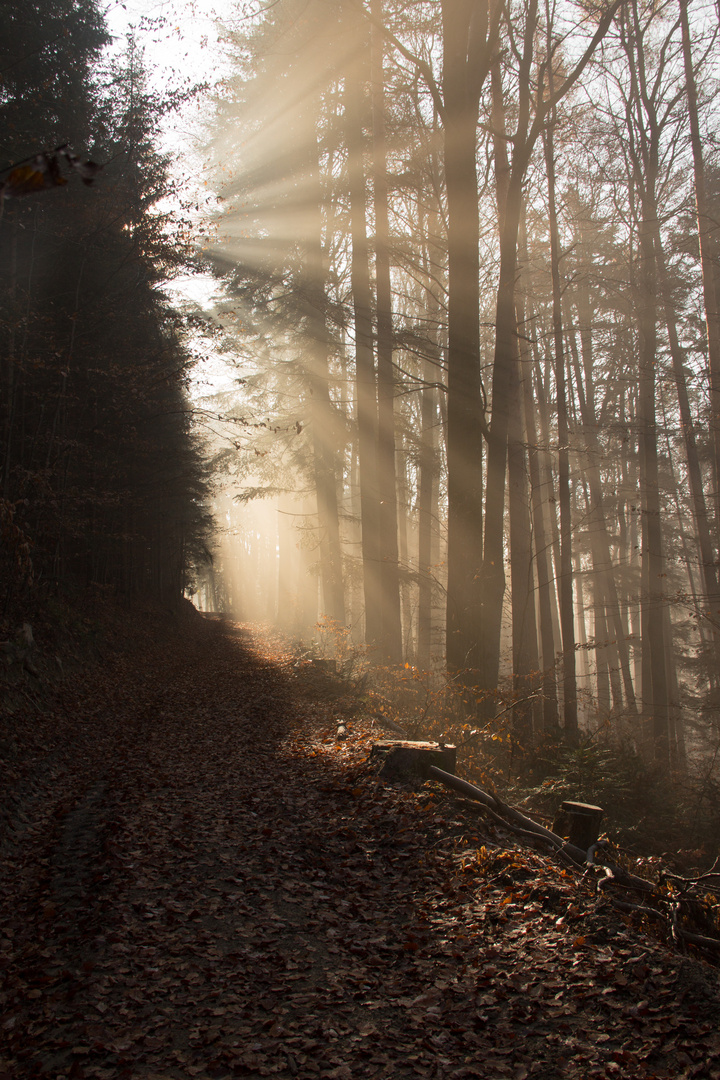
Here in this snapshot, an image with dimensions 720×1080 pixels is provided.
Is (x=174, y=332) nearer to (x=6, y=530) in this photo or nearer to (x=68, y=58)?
(x=68, y=58)

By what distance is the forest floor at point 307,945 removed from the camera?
2.90m

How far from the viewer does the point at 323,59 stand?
12852 millimetres

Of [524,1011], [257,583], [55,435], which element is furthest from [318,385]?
[257,583]

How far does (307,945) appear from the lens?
12.6 ft

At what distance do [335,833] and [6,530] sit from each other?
5.85 metres

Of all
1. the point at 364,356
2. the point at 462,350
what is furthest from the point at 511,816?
the point at 364,356

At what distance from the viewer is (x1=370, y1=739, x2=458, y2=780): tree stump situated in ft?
20.1

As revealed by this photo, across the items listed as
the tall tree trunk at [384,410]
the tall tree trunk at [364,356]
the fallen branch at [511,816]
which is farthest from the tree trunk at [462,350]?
the tall tree trunk at [364,356]

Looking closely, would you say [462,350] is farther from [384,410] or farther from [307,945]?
[307,945]

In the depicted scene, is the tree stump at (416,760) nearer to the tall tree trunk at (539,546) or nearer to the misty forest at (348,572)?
the misty forest at (348,572)

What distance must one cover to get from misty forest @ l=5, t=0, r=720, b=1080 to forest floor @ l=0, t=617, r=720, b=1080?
3 centimetres

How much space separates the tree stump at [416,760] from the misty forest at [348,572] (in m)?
0.05

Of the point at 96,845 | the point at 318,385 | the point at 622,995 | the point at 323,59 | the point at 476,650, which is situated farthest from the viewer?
the point at 318,385

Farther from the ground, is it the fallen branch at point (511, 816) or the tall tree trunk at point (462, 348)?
the tall tree trunk at point (462, 348)
